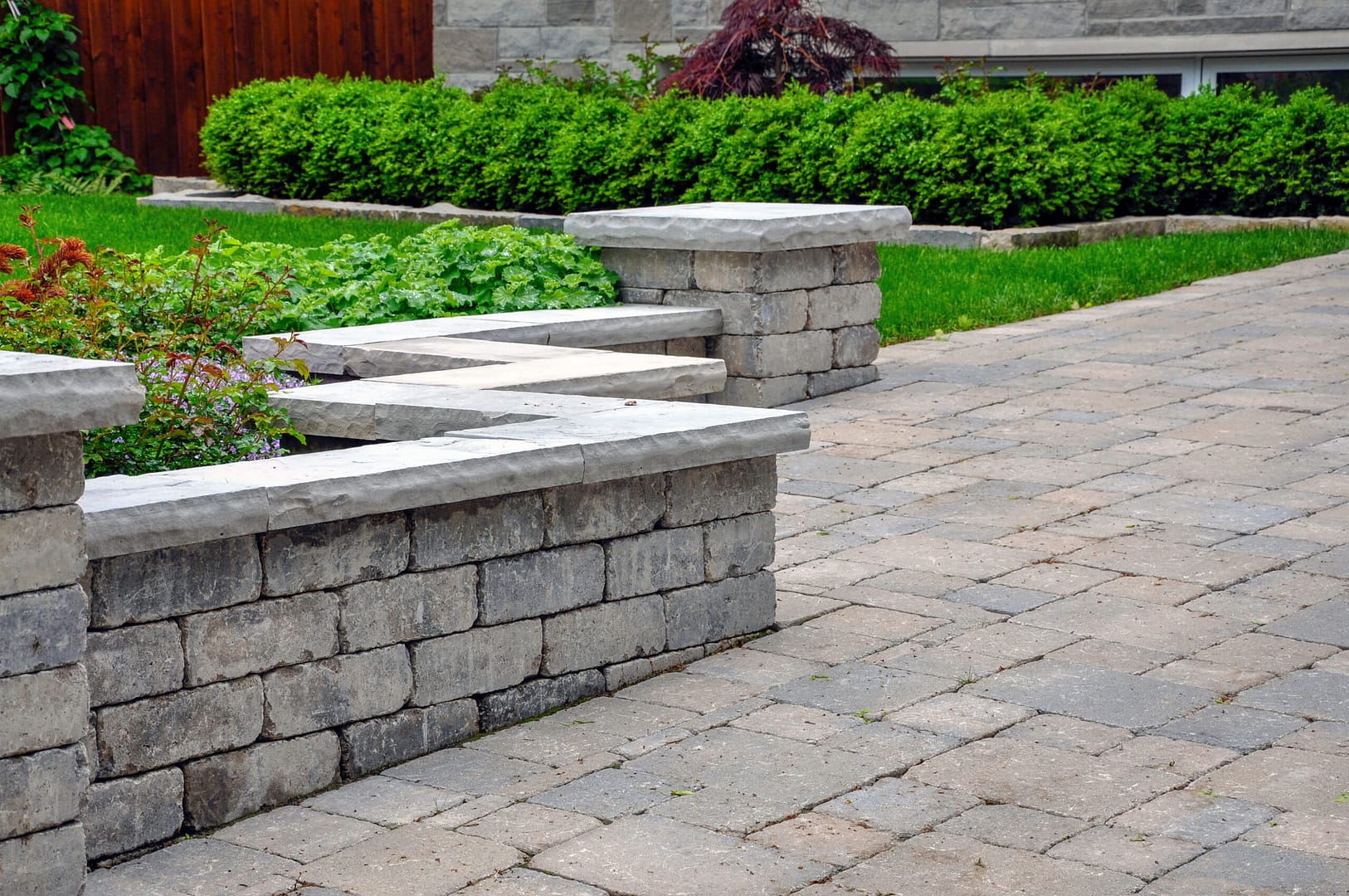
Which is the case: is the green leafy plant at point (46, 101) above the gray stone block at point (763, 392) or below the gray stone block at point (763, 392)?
above

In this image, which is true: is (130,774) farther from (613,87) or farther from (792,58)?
(613,87)

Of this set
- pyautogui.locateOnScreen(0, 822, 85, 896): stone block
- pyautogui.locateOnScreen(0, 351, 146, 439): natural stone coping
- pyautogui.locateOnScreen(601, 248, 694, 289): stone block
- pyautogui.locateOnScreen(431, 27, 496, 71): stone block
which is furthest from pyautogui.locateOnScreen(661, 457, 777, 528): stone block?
pyautogui.locateOnScreen(431, 27, 496, 71): stone block

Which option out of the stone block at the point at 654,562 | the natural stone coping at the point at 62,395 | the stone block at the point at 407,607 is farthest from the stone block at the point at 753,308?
the natural stone coping at the point at 62,395

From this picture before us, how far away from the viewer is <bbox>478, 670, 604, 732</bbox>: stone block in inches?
173

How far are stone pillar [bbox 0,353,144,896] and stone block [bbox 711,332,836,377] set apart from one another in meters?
4.86

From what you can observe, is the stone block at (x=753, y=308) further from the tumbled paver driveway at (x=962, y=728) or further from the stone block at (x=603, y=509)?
the stone block at (x=603, y=509)

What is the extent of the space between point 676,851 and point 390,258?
5016 millimetres

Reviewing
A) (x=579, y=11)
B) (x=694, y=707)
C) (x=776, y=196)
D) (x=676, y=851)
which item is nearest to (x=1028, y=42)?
(x=776, y=196)

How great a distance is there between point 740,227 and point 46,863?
515cm

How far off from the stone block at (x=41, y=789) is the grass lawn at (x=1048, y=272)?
6789 mm

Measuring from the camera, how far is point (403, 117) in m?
14.1

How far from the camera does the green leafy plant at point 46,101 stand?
1518 centimetres

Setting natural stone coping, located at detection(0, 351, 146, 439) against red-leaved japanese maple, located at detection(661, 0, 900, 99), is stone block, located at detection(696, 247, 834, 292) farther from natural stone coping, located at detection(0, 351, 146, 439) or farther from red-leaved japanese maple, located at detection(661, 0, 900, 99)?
red-leaved japanese maple, located at detection(661, 0, 900, 99)

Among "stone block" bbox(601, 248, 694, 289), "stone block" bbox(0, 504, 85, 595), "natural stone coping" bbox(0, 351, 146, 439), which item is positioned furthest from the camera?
"stone block" bbox(601, 248, 694, 289)
